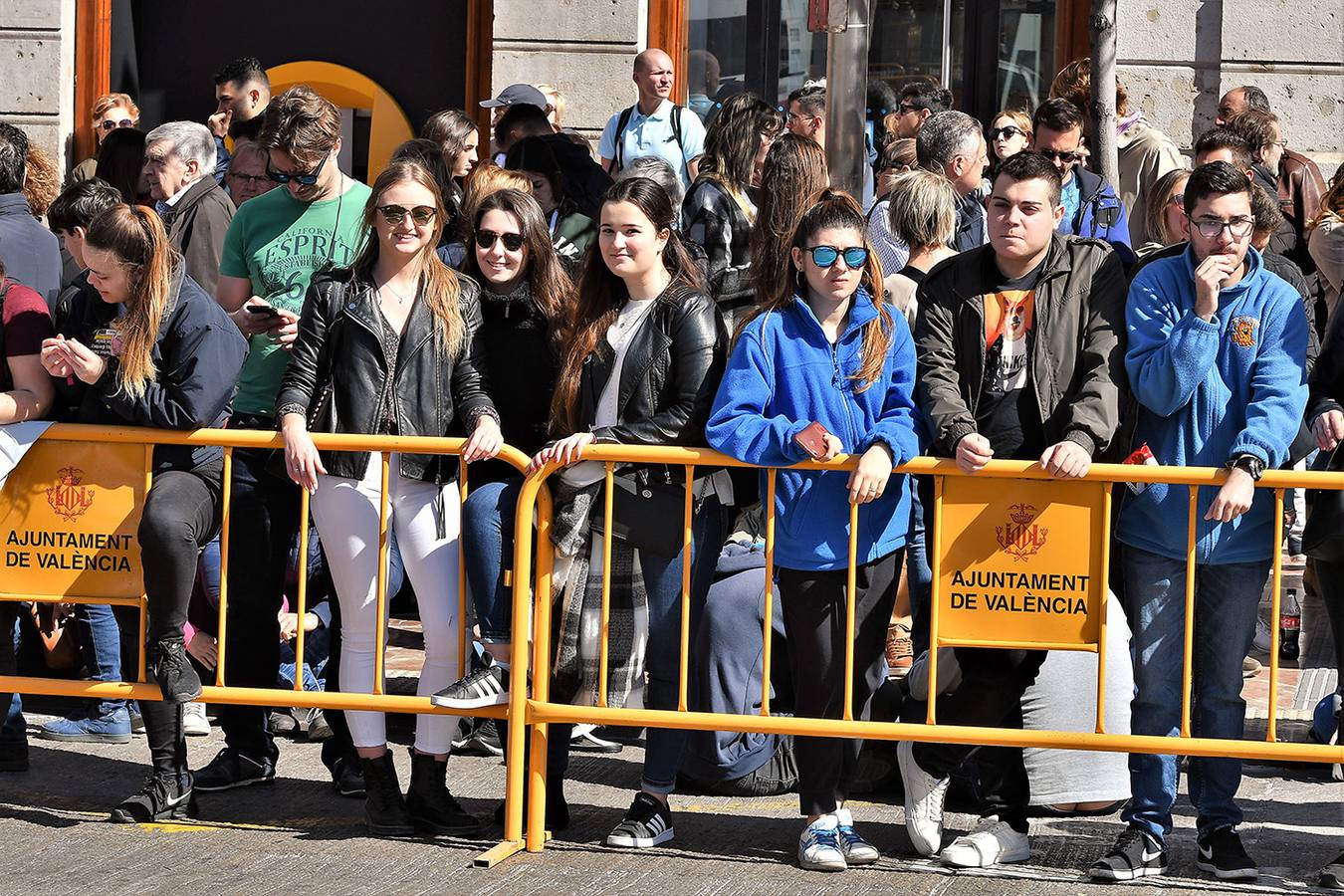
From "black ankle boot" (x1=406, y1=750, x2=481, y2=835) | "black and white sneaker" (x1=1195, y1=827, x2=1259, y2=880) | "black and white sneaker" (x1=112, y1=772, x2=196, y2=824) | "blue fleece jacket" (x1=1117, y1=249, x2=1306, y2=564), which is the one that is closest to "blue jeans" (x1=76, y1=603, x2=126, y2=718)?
"black and white sneaker" (x1=112, y1=772, x2=196, y2=824)

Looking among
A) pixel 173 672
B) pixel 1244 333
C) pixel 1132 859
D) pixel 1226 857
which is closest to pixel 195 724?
pixel 173 672

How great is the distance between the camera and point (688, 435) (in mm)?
5977

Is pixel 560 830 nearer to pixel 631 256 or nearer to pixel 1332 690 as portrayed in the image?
pixel 631 256

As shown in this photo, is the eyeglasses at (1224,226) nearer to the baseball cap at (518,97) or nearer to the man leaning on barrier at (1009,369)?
the man leaning on barrier at (1009,369)

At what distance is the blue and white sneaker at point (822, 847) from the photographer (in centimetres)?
579

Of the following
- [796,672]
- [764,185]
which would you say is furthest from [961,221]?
[796,672]

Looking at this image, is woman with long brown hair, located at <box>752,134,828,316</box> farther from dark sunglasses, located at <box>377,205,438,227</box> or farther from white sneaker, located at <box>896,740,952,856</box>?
white sneaker, located at <box>896,740,952,856</box>

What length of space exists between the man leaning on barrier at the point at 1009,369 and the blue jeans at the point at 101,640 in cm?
328

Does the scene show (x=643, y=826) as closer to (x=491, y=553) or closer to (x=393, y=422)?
(x=491, y=553)

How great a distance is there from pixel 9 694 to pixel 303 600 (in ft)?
3.84

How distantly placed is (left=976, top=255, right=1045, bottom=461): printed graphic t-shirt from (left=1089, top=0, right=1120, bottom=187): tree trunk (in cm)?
394

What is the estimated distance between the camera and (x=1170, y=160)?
33.9 feet

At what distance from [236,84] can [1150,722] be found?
6.05m

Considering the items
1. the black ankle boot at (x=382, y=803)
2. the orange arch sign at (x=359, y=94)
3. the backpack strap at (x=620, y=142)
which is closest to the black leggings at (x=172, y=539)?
the black ankle boot at (x=382, y=803)
